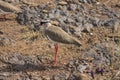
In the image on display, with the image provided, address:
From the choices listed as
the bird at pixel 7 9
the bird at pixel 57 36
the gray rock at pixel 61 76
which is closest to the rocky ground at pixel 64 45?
the gray rock at pixel 61 76

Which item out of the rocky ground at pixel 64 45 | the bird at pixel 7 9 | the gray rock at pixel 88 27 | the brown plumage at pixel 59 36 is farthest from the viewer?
the bird at pixel 7 9

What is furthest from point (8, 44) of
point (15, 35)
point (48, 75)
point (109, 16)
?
point (109, 16)

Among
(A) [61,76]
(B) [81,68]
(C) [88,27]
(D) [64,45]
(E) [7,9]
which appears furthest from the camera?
(E) [7,9]

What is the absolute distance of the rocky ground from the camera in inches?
289

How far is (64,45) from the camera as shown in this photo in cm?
816

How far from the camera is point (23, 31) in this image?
860 cm

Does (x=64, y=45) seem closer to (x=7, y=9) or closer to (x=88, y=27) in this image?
(x=88, y=27)

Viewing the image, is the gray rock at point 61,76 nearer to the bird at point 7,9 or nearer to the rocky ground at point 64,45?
the rocky ground at point 64,45

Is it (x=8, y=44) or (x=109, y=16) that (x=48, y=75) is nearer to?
(x=8, y=44)

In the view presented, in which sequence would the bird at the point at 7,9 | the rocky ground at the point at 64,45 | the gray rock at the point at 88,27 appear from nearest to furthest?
the rocky ground at the point at 64,45 < the gray rock at the point at 88,27 < the bird at the point at 7,9

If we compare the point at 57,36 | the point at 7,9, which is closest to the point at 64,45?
the point at 57,36

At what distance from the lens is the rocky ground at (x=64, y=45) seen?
24.1ft

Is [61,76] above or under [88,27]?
under

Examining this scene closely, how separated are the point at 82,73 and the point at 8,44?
1.65m
